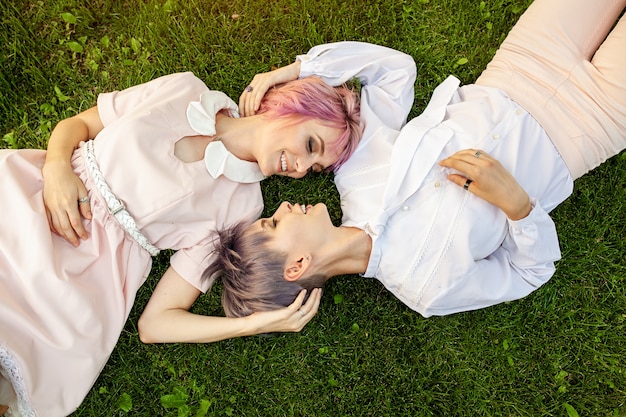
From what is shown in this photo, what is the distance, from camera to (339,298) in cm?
391

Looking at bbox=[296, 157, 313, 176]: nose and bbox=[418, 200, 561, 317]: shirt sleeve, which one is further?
bbox=[296, 157, 313, 176]: nose

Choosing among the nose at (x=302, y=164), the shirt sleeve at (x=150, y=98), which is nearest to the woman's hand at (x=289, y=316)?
the nose at (x=302, y=164)

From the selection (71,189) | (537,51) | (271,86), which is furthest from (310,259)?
(537,51)

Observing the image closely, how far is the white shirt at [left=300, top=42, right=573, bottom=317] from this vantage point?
3.21 m

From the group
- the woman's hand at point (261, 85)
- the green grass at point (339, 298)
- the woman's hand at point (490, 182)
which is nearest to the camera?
the woman's hand at point (490, 182)

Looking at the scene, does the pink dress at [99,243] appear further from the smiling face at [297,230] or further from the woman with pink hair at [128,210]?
the smiling face at [297,230]

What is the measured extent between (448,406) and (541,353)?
804 mm

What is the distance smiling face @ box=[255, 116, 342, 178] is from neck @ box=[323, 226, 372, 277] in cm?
49

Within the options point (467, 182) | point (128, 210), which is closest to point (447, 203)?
point (467, 182)

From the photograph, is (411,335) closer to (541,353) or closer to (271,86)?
(541,353)

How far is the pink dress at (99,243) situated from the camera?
121 inches

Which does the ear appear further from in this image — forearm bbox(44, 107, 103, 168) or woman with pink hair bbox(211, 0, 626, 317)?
forearm bbox(44, 107, 103, 168)

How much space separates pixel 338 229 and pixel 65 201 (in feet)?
5.55

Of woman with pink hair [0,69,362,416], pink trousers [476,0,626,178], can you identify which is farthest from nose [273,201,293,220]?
pink trousers [476,0,626,178]
